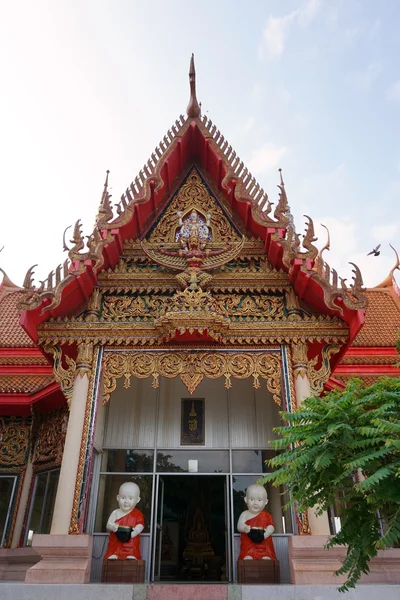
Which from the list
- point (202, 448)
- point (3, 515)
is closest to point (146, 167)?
point (202, 448)

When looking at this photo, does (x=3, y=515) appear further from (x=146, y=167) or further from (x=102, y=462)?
(x=146, y=167)

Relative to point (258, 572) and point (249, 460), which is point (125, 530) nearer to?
point (258, 572)

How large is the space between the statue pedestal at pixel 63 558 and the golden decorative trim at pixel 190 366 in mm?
1844

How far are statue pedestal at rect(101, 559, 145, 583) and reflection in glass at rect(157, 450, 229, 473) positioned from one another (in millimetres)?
2224

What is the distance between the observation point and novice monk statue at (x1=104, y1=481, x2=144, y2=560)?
20.4ft

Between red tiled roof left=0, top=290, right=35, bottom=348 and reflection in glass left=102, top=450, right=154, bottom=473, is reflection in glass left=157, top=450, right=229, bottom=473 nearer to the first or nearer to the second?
reflection in glass left=102, top=450, right=154, bottom=473

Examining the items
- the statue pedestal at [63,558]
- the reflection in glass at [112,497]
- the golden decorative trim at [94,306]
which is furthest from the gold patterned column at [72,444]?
the reflection in glass at [112,497]

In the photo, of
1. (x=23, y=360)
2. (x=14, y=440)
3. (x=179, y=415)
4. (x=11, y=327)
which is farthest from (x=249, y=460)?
(x=11, y=327)

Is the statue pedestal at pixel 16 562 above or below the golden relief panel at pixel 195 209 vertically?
below

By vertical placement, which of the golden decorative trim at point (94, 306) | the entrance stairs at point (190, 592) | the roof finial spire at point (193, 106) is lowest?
the entrance stairs at point (190, 592)

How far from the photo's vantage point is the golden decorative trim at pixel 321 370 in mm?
6719

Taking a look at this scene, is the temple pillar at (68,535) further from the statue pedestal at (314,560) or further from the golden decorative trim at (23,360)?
the golden decorative trim at (23,360)

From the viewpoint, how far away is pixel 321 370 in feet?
22.4

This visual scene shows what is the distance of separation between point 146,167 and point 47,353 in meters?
3.43
